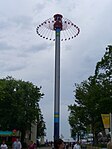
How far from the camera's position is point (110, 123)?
25859mm

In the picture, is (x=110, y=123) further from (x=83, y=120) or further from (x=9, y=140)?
(x=9, y=140)

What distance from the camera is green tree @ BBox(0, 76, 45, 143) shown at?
67.1 meters

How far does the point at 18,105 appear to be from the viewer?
67188mm

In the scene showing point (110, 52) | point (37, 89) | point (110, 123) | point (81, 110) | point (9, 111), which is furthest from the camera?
point (37, 89)

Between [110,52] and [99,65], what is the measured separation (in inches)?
76.3

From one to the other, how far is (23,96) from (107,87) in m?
28.3

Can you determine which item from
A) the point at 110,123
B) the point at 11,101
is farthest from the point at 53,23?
the point at 110,123

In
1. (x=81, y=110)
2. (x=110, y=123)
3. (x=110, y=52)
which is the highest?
(x=110, y=52)

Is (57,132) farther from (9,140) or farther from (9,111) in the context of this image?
(9,140)

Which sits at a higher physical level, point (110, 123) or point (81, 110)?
point (81, 110)

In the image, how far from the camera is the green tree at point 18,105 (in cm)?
6712

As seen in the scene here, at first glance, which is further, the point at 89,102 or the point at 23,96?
the point at 23,96

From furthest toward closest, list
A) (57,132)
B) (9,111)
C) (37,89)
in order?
(37,89)
(9,111)
(57,132)

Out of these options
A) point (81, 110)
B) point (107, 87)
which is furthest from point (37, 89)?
point (107, 87)
